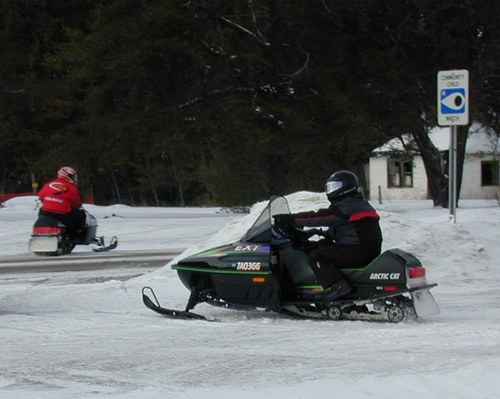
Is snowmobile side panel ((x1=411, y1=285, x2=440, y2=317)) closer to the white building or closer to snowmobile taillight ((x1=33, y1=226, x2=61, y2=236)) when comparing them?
snowmobile taillight ((x1=33, y1=226, x2=61, y2=236))

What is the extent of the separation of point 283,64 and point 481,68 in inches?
228

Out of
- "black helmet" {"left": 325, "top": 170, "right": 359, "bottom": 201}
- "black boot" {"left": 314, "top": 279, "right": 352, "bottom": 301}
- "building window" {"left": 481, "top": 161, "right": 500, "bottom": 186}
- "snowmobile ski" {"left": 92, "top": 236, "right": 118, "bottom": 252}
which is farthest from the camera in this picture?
"building window" {"left": 481, "top": 161, "right": 500, "bottom": 186}

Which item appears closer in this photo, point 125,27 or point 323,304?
point 323,304

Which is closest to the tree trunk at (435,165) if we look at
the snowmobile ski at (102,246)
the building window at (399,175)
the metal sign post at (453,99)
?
the snowmobile ski at (102,246)

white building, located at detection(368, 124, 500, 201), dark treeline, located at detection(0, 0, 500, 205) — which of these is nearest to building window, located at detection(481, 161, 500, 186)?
white building, located at detection(368, 124, 500, 201)

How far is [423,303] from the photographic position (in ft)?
26.6

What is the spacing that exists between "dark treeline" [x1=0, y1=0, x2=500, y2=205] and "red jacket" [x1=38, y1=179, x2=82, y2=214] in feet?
26.1

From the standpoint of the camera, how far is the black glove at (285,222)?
327 inches

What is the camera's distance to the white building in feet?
152

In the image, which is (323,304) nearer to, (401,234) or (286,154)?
(401,234)

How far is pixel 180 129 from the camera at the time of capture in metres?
24.5

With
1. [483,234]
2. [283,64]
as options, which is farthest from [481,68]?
[483,234]

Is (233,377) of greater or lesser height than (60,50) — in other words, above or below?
below

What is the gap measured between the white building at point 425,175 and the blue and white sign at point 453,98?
26.1m
